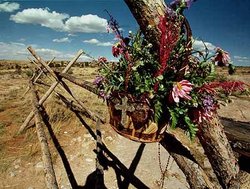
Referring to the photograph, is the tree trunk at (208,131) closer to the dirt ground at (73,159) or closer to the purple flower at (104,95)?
the purple flower at (104,95)

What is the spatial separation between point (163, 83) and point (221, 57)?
0.49 m

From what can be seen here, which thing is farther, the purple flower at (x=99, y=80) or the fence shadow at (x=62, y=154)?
the fence shadow at (x=62, y=154)

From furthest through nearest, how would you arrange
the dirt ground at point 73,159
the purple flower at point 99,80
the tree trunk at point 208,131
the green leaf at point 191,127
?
1. the dirt ground at point 73,159
2. the purple flower at point 99,80
3. the green leaf at point 191,127
4. the tree trunk at point 208,131

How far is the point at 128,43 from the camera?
2.00 m

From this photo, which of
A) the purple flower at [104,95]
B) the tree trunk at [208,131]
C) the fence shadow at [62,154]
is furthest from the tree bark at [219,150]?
the fence shadow at [62,154]

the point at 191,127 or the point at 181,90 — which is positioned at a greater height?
the point at 181,90

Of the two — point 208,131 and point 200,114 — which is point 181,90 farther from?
point 208,131

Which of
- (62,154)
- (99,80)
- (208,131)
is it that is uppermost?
(99,80)

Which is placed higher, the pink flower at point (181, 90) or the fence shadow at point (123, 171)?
the pink flower at point (181, 90)

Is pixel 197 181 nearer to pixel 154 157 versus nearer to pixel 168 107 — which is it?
pixel 168 107

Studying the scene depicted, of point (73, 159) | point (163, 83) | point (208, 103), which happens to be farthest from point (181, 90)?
point (73, 159)

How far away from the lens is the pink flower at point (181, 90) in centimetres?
170

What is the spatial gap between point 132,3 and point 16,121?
740 cm

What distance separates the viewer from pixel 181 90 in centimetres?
170
